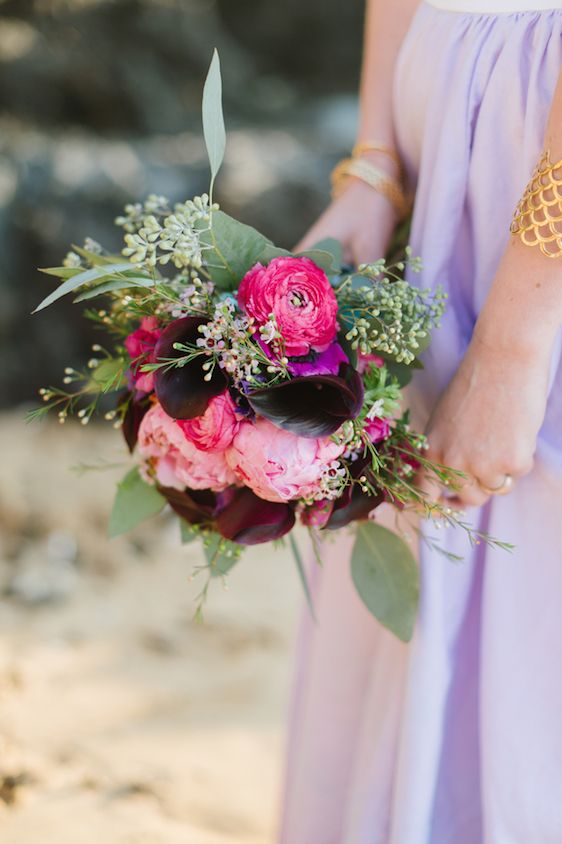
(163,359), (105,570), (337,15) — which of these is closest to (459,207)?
(163,359)

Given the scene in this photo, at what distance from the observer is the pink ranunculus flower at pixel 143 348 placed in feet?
3.10

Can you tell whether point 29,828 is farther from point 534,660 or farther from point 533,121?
point 533,121

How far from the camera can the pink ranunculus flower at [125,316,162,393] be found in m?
0.95

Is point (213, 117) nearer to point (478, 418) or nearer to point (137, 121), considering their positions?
point (478, 418)

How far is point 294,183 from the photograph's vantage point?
3.85m

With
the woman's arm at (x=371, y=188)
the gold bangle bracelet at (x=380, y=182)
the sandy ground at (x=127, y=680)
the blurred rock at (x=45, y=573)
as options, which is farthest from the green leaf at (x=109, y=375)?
the blurred rock at (x=45, y=573)

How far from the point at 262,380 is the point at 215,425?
0.07 m

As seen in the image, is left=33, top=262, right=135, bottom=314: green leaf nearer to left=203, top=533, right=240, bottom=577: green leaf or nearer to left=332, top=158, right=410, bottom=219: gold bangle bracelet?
left=203, top=533, right=240, bottom=577: green leaf

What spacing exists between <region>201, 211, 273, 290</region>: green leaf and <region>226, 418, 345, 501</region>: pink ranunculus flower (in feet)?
0.60

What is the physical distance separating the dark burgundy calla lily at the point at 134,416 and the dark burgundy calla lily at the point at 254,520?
0.15 meters

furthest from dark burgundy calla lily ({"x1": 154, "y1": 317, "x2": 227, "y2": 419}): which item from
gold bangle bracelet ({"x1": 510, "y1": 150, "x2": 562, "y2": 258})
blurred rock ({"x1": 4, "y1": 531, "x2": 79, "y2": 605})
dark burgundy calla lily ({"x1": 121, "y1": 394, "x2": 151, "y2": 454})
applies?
blurred rock ({"x1": 4, "y1": 531, "x2": 79, "y2": 605})

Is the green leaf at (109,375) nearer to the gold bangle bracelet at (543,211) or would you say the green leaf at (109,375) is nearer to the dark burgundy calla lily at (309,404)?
the dark burgundy calla lily at (309,404)

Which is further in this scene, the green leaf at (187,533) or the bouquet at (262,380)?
the green leaf at (187,533)

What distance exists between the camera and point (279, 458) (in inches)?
34.0
